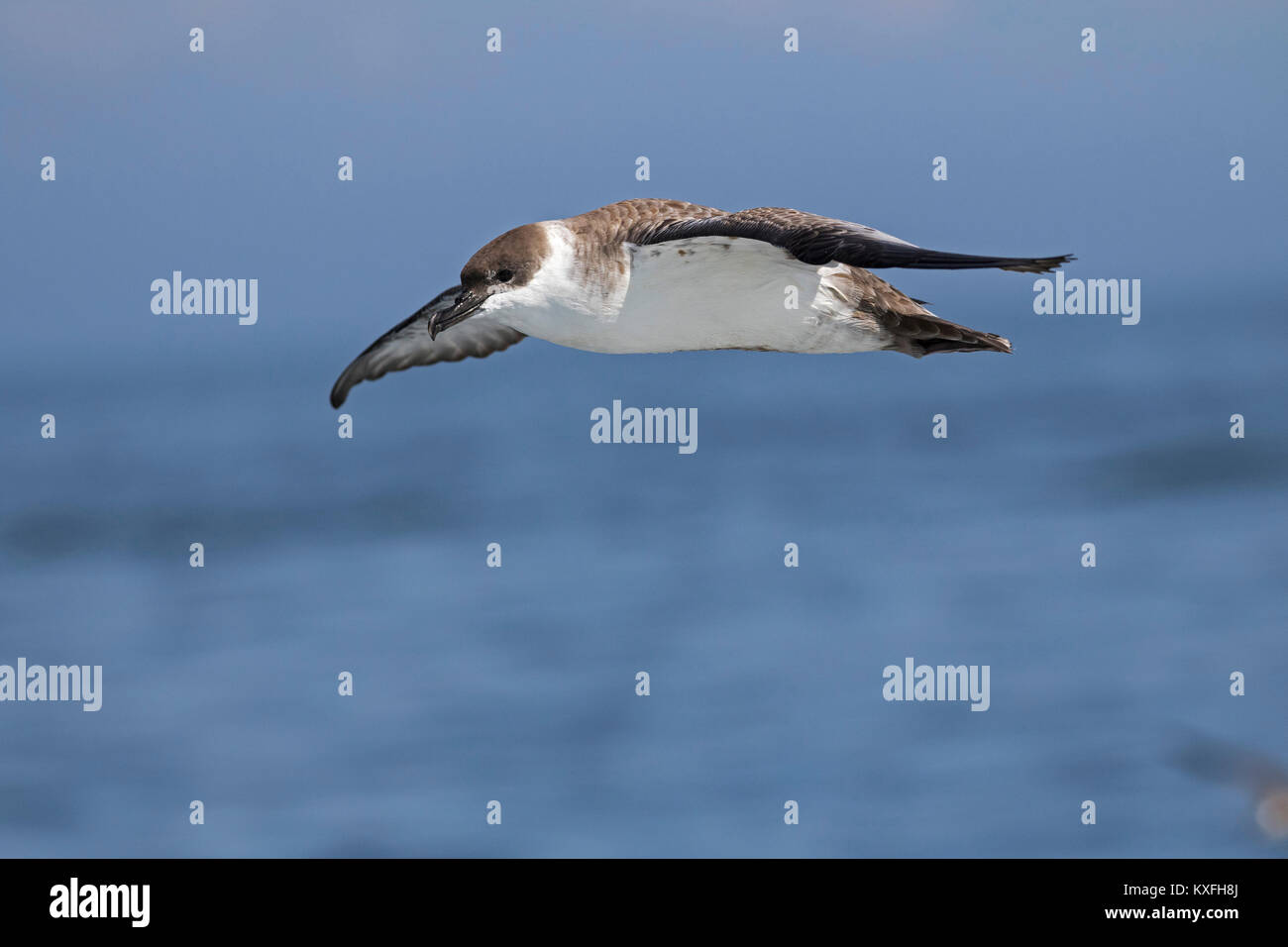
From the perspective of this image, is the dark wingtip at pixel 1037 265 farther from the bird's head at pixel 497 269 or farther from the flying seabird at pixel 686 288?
the bird's head at pixel 497 269

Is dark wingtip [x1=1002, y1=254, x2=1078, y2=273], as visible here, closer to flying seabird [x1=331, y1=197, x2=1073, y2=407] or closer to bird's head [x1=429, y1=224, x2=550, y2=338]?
flying seabird [x1=331, y1=197, x2=1073, y2=407]

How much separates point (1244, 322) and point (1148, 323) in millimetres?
6237

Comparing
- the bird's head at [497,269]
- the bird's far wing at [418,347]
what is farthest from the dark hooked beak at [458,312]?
the bird's far wing at [418,347]

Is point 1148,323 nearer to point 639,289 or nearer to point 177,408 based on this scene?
point 177,408

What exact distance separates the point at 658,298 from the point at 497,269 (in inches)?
37.9

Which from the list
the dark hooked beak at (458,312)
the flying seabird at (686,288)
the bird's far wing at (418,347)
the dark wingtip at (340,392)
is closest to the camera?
the flying seabird at (686,288)

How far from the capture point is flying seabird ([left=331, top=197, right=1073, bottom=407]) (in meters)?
9.15

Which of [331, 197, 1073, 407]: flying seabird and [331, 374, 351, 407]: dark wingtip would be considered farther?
[331, 374, 351, 407]: dark wingtip

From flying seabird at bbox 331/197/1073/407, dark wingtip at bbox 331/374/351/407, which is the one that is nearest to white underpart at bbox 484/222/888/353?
flying seabird at bbox 331/197/1073/407

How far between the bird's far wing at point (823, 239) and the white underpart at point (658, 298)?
0.64ft

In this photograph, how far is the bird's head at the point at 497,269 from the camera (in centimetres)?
941

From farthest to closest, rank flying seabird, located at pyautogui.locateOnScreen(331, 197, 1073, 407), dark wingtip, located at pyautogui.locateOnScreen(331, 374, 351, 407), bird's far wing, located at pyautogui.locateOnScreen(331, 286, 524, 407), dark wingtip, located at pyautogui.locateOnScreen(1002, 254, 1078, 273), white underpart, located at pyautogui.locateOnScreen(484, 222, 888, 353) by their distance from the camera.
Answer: dark wingtip, located at pyautogui.locateOnScreen(331, 374, 351, 407) → bird's far wing, located at pyautogui.locateOnScreen(331, 286, 524, 407) → white underpart, located at pyautogui.locateOnScreen(484, 222, 888, 353) → flying seabird, located at pyautogui.locateOnScreen(331, 197, 1073, 407) → dark wingtip, located at pyautogui.locateOnScreen(1002, 254, 1078, 273)

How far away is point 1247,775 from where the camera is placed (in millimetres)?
5273

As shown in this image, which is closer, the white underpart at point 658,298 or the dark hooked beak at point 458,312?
the white underpart at point 658,298
